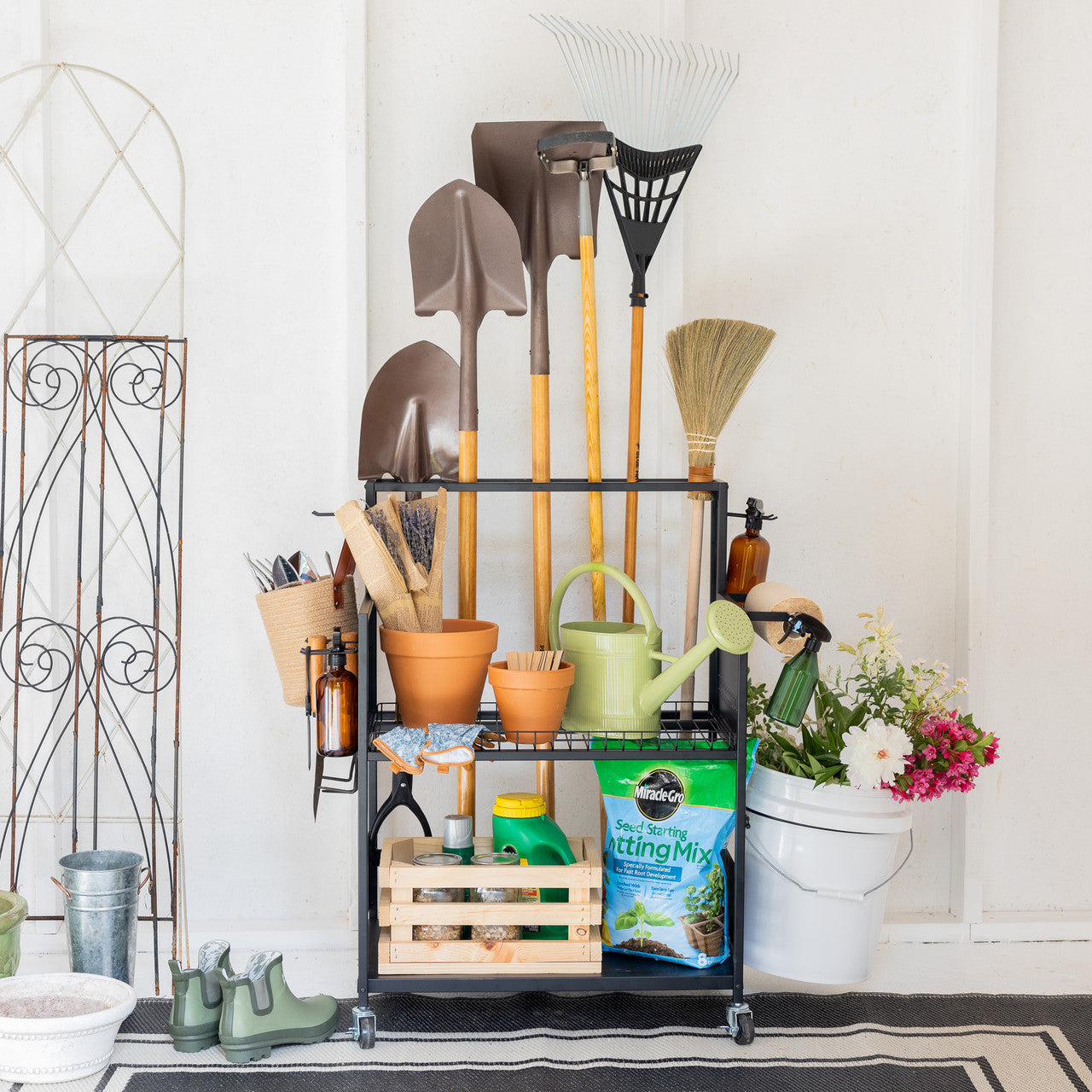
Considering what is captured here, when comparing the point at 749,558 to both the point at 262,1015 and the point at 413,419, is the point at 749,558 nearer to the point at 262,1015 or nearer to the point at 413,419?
the point at 413,419

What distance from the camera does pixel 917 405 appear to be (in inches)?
81.0

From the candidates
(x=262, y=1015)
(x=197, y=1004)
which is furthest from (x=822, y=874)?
(x=197, y=1004)

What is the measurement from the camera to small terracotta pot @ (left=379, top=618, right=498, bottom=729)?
1610mm

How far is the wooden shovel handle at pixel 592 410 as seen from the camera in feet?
5.76

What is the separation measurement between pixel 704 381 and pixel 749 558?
1.05 feet

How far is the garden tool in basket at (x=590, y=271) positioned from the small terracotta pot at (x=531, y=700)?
24cm

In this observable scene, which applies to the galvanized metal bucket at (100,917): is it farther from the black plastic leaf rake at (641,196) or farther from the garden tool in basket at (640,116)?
the black plastic leaf rake at (641,196)

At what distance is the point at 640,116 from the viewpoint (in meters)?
1.91

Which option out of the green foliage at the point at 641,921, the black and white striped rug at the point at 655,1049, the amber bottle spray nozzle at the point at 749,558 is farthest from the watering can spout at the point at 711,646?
the black and white striped rug at the point at 655,1049

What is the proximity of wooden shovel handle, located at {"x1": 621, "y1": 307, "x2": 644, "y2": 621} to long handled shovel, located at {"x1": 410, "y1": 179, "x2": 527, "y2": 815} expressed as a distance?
0.70 feet

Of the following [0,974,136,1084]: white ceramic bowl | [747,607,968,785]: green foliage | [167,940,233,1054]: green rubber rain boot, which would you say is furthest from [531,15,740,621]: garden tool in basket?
[0,974,136,1084]: white ceramic bowl

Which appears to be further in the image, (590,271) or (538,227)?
(538,227)

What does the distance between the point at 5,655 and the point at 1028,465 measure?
2067mm

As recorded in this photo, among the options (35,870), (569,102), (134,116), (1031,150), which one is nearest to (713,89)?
(569,102)
